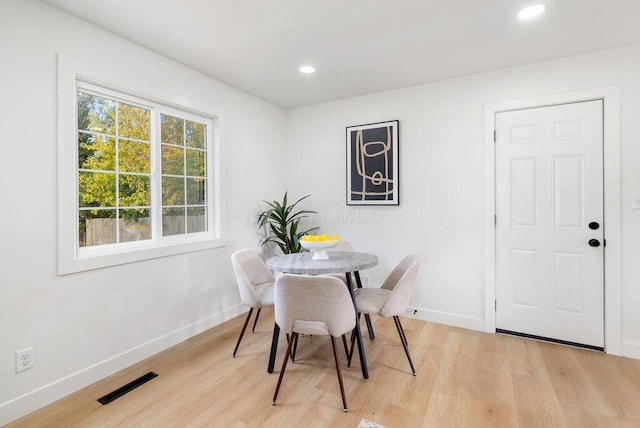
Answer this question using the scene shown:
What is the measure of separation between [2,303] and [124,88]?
60.9 inches

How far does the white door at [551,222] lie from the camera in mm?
2520

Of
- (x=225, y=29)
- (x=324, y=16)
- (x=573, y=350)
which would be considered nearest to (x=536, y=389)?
(x=573, y=350)

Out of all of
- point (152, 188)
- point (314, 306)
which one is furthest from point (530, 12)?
point (152, 188)

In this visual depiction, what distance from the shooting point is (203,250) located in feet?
9.64

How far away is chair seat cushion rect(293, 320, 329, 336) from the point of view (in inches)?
73.3

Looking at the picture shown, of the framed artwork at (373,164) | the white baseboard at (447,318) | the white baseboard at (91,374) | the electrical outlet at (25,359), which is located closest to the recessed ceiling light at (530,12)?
the framed artwork at (373,164)

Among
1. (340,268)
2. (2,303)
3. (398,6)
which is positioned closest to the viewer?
(2,303)

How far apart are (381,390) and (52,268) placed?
2.18 metres

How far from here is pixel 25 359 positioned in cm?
180

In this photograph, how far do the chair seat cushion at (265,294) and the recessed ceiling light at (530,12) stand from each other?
2.56 meters

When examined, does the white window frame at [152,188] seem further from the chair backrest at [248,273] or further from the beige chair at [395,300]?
the beige chair at [395,300]

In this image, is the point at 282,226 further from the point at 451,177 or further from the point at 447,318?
the point at 447,318

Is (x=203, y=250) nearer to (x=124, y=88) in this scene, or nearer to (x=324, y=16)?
(x=124, y=88)

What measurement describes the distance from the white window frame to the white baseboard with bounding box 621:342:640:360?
3477mm
